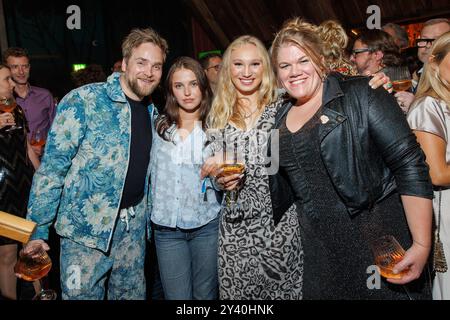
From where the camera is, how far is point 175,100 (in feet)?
7.50

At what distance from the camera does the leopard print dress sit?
6.31ft

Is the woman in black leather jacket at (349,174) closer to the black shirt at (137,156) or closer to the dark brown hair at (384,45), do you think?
the black shirt at (137,156)

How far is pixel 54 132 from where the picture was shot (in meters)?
1.95

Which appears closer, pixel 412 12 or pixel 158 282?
pixel 158 282

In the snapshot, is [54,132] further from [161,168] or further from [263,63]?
[263,63]

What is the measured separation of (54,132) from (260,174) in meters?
1.06

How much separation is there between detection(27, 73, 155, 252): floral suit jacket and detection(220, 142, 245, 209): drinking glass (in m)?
0.58

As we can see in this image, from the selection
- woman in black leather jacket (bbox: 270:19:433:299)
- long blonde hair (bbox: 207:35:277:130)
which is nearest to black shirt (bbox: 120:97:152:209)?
long blonde hair (bbox: 207:35:277:130)

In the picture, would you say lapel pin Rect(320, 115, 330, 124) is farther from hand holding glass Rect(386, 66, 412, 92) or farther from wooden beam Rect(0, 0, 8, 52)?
wooden beam Rect(0, 0, 8, 52)

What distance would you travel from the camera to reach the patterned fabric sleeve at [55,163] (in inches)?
75.9

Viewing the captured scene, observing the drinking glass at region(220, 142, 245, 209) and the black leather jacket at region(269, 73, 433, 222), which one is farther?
the drinking glass at region(220, 142, 245, 209)

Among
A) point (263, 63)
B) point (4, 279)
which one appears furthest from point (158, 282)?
point (263, 63)

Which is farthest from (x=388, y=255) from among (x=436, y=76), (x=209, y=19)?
(x=209, y=19)

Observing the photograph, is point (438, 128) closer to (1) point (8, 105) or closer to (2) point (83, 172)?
(2) point (83, 172)
